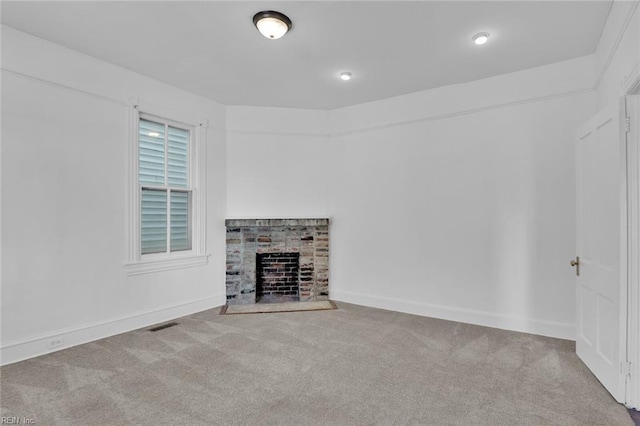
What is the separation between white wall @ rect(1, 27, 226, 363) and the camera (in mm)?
2922

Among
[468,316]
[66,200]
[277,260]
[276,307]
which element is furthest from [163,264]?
[468,316]

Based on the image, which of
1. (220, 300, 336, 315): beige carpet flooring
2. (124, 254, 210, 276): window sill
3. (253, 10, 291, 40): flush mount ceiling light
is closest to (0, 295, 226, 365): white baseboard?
(220, 300, 336, 315): beige carpet flooring

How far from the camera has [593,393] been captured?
2.40 m

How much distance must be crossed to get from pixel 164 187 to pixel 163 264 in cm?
95

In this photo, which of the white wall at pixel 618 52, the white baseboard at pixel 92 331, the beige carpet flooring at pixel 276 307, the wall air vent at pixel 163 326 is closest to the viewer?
the white wall at pixel 618 52

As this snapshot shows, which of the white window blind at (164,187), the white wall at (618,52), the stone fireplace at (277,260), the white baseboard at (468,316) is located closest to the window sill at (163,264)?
the white window blind at (164,187)

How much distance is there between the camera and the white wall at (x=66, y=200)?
2.92 meters

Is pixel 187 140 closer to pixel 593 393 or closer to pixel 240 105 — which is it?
pixel 240 105

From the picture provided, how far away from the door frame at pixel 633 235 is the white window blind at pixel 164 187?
4439mm

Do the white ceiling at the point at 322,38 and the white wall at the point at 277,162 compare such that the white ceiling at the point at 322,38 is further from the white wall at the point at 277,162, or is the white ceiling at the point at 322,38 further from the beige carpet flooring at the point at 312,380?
the beige carpet flooring at the point at 312,380

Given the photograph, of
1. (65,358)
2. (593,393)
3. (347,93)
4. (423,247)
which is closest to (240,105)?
(347,93)

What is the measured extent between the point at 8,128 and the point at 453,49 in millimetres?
4084

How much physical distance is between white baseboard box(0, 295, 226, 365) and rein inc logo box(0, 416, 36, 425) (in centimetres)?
101

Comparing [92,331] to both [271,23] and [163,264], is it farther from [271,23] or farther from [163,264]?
[271,23]
